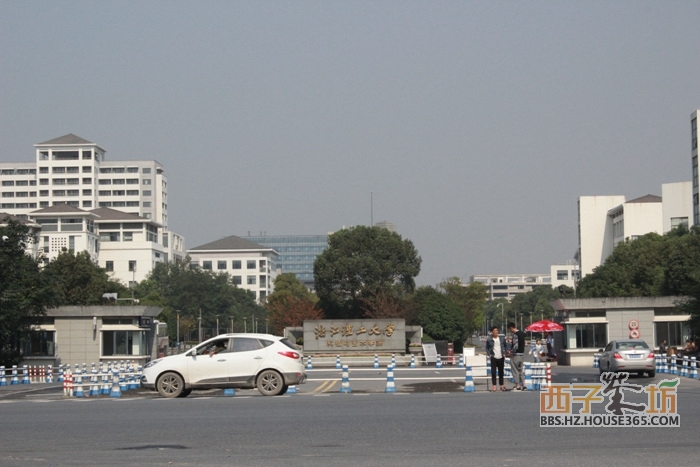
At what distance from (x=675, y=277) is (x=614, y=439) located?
164 ft

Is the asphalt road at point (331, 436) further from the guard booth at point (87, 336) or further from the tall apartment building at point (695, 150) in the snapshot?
the tall apartment building at point (695, 150)

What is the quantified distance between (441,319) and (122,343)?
3471 centimetres

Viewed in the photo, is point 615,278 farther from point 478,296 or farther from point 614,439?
point 614,439

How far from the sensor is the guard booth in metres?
49.4

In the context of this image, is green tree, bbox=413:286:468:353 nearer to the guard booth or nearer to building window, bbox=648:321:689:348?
building window, bbox=648:321:689:348

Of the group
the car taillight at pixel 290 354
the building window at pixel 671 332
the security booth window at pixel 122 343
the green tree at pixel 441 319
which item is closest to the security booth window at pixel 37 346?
the security booth window at pixel 122 343

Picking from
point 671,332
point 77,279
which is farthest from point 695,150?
point 77,279

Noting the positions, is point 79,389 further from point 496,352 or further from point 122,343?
point 122,343

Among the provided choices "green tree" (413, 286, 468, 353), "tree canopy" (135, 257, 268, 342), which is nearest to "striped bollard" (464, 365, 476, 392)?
"green tree" (413, 286, 468, 353)

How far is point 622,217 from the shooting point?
122438 mm

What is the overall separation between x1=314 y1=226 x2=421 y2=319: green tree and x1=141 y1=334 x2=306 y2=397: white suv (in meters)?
57.3

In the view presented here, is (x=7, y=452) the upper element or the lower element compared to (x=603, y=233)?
lower

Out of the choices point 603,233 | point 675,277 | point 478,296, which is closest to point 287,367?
point 675,277

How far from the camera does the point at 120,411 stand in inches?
755
